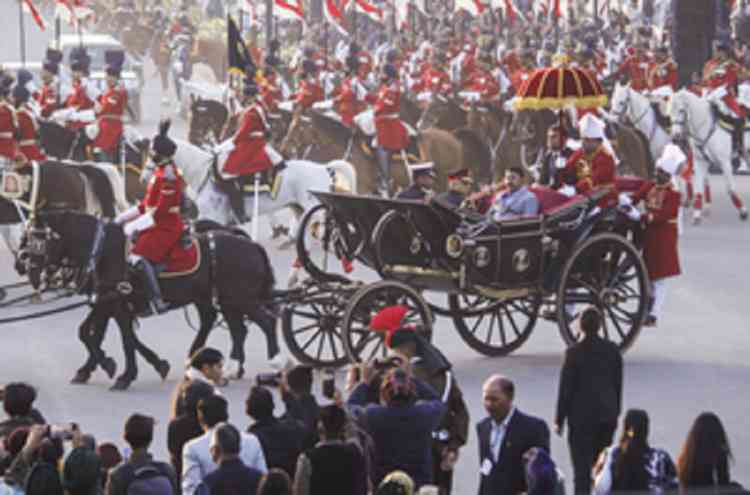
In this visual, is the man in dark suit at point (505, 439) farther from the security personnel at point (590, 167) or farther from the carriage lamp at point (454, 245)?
the security personnel at point (590, 167)

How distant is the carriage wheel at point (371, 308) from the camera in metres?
14.0

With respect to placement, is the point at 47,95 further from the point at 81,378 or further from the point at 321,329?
the point at 321,329

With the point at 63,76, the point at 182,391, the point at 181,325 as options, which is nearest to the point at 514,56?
the point at 63,76

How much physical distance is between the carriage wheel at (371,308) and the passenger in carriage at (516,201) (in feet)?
3.18

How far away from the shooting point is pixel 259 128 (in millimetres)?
→ 19938

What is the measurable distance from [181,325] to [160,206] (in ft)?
9.34

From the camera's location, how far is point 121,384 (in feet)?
47.2

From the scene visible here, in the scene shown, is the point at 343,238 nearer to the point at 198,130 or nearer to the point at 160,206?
the point at 160,206

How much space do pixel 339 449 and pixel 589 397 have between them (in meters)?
2.52

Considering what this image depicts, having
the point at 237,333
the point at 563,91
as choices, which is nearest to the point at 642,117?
the point at 563,91

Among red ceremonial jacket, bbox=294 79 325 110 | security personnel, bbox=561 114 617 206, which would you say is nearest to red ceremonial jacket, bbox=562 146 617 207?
security personnel, bbox=561 114 617 206

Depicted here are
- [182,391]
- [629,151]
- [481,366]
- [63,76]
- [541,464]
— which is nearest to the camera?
[541,464]

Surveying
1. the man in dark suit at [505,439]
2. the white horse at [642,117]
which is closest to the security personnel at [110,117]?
the white horse at [642,117]

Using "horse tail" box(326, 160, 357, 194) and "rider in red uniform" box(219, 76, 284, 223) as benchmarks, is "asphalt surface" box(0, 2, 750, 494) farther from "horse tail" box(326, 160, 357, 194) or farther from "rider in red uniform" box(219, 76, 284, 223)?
"horse tail" box(326, 160, 357, 194)
